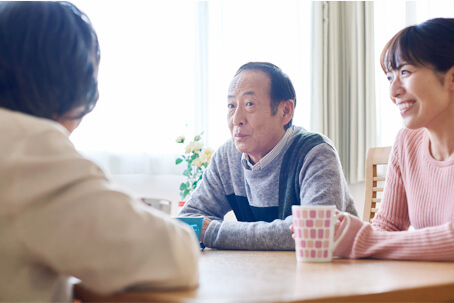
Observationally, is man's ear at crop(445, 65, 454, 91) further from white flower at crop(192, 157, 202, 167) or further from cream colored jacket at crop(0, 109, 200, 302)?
white flower at crop(192, 157, 202, 167)

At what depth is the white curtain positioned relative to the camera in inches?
143

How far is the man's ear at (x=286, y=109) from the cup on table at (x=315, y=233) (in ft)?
2.91

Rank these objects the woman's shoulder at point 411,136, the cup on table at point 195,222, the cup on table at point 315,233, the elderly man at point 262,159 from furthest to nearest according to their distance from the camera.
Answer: the elderly man at point 262,159 < the woman's shoulder at point 411,136 < the cup on table at point 195,222 < the cup on table at point 315,233

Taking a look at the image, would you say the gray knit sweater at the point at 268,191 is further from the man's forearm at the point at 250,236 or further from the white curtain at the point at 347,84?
the white curtain at the point at 347,84

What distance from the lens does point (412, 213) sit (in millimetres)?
1431

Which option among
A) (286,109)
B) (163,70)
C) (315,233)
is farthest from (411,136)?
(163,70)

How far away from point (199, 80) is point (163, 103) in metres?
0.29

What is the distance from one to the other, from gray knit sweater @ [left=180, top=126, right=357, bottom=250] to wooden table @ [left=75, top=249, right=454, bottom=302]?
393 millimetres

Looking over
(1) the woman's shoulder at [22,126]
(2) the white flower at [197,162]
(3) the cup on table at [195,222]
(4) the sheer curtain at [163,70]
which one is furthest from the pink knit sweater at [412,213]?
(4) the sheer curtain at [163,70]

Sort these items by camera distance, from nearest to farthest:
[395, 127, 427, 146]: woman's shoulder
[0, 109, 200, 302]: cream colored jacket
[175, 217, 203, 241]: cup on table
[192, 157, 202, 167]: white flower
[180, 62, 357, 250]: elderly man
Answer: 1. [0, 109, 200, 302]: cream colored jacket
2. [175, 217, 203, 241]: cup on table
3. [395, 127, 427, 146]: woman's shoulder
4. [180, 62, 357, 250]: elderly man
5. [192, 157, 202, 167]: white flower

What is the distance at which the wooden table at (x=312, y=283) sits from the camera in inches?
25.2

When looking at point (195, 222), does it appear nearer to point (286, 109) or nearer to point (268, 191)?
point (268, 191)

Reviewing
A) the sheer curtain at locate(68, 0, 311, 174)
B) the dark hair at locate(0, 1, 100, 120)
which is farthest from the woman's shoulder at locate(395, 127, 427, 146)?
the sheer curtain at locate(68, 0, 311, 174)

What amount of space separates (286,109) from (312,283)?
1186mm
